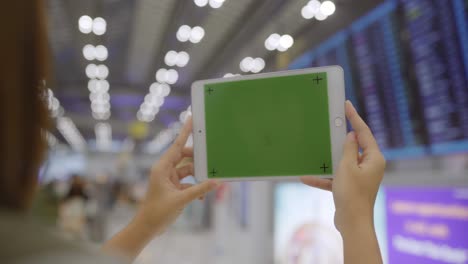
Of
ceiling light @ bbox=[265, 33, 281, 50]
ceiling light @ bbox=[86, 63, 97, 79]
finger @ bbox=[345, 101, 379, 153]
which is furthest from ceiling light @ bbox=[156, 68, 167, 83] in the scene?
finger @ bbox=[345, 101, 379, 153]

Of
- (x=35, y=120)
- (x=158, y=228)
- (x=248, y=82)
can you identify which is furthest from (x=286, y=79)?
(x=35, y=120)

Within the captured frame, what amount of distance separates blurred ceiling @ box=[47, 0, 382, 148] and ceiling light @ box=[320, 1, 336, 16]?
1.6 inches

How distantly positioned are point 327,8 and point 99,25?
2787 millimetres

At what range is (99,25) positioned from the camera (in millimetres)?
4066

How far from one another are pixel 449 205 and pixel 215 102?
1029mm

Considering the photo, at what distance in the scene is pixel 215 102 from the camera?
3.32 ft

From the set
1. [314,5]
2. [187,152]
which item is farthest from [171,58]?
[187,152]

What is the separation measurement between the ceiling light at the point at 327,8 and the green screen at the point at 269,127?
1149 mm

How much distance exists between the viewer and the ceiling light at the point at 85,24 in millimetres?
4051

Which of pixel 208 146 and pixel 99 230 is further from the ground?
pixel 208 146

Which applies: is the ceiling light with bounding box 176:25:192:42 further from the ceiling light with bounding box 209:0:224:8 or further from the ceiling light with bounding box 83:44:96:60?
the ceiling light with bounding box 83:44:96:60

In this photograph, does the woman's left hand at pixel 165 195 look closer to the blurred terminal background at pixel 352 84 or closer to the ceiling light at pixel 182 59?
the blurred terminal background at pixel 352 84

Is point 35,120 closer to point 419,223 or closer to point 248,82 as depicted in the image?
point 248,82

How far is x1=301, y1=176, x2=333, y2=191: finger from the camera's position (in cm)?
87
